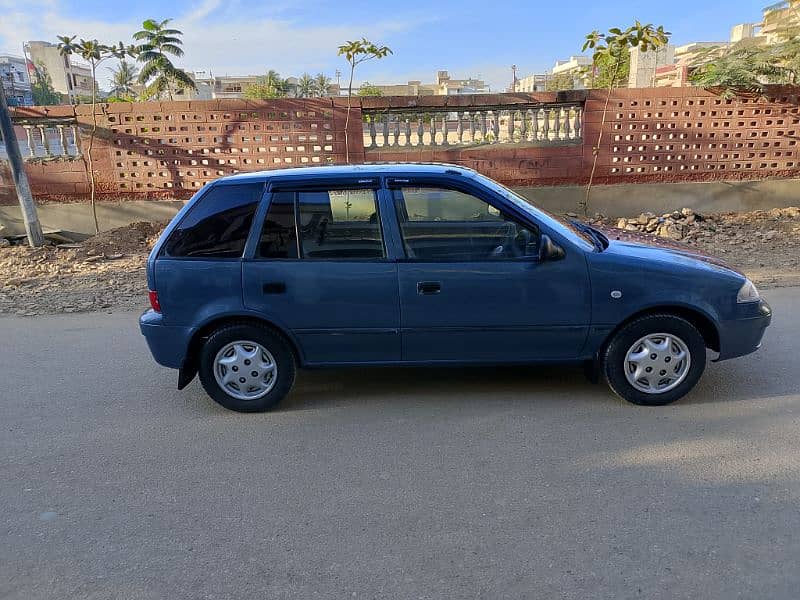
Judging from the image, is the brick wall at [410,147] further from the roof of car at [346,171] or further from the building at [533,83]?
the building at [533,83]

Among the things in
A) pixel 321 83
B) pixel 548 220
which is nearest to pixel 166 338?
pixel 548 220

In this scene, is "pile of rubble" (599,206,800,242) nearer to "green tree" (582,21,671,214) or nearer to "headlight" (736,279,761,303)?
"green tree" (582,21,671,214)

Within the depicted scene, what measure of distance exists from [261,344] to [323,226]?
89 centimetres

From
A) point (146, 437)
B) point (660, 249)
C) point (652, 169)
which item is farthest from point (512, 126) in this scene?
point (146, 437)

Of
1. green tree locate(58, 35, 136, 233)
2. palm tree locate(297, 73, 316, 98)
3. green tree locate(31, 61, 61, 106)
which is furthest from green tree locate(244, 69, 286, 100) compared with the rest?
green tree locate(58, 35, 136, 233)

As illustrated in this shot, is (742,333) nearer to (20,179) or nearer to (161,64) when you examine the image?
(20,179)

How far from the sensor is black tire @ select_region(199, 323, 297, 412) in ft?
13.0

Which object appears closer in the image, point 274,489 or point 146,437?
point 274,489

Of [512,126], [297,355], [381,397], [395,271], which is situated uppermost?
[512,126]

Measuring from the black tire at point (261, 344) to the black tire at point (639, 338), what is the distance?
2.13 m

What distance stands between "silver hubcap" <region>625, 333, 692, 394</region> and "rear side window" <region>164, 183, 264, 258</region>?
266 centimetres

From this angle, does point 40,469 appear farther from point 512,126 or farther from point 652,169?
point 652,169

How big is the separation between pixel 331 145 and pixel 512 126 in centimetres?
322

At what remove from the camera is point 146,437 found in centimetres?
380
